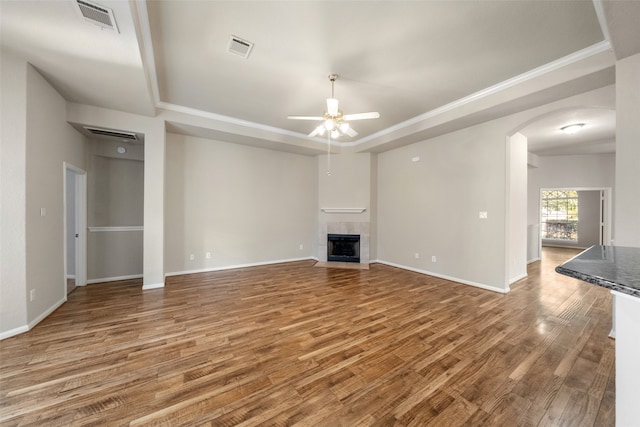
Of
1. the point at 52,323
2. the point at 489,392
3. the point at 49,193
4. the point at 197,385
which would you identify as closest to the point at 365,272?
the point at 489,392

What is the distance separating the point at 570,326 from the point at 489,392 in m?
1.89

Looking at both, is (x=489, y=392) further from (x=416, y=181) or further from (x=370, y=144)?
(x=370, y=144)

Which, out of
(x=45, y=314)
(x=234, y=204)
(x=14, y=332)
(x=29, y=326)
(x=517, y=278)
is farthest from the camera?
(x=234, y=204)

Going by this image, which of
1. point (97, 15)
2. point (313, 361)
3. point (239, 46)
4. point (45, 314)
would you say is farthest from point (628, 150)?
point (45, 314)

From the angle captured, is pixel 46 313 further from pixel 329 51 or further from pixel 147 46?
pixel 329 51

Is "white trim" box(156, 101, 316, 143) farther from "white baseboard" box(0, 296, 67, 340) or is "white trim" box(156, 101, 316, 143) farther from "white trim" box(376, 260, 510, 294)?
"white trim" box(376, 260, 510, 294)

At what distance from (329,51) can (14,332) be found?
439 centimetres

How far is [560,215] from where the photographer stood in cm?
923

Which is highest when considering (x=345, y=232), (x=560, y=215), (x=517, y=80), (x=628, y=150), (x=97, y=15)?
(x=517, y=80)

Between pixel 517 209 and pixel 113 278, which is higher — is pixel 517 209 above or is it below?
above

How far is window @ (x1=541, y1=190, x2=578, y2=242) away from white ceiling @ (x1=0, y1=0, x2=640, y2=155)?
8485mm

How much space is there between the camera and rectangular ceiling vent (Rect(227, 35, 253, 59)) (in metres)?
2.45

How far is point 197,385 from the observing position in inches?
69.0

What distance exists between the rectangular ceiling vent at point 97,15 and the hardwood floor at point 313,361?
112 inches
